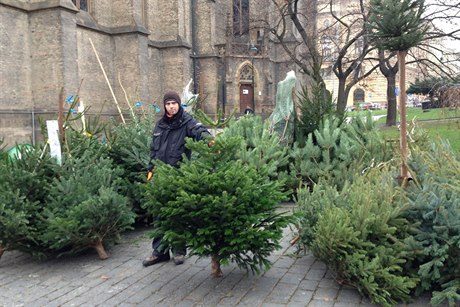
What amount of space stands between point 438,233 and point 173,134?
2940 millimetres

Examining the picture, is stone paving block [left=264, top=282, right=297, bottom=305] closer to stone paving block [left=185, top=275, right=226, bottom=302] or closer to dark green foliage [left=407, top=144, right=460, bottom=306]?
stone paving block [left=185, top=275, right=226, bottom=302]

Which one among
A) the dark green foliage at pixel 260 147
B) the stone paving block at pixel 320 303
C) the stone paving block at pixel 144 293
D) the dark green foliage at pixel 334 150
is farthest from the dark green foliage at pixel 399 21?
the stone paving block at pixel 144 293

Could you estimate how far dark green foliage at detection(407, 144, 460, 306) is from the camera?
3.66 meters

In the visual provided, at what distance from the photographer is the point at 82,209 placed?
4.80 m

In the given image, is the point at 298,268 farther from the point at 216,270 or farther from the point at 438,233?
the point at 438,233

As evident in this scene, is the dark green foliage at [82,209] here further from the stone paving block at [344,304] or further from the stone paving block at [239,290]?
the stone paving block at [344,304]

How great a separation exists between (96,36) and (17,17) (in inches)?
177

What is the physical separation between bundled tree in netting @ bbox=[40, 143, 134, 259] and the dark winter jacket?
74 cm

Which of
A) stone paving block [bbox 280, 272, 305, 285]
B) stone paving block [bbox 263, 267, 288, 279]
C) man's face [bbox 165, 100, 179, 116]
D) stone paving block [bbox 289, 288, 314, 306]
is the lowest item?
stone paving block [bbox 263, 267, 288, 279]

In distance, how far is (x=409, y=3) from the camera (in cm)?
442

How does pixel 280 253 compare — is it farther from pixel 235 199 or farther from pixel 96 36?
pixel 96 36

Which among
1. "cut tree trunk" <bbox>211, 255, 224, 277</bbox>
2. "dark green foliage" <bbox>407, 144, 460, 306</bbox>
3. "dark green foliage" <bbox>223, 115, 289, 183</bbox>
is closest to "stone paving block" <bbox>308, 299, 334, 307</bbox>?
"dark green foliage" <bbox>407, 144, 460, 306</bbox>

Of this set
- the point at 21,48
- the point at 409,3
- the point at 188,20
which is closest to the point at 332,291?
the point at 409,3

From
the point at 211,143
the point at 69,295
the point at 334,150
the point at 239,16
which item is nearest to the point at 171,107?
the point at 211,143
